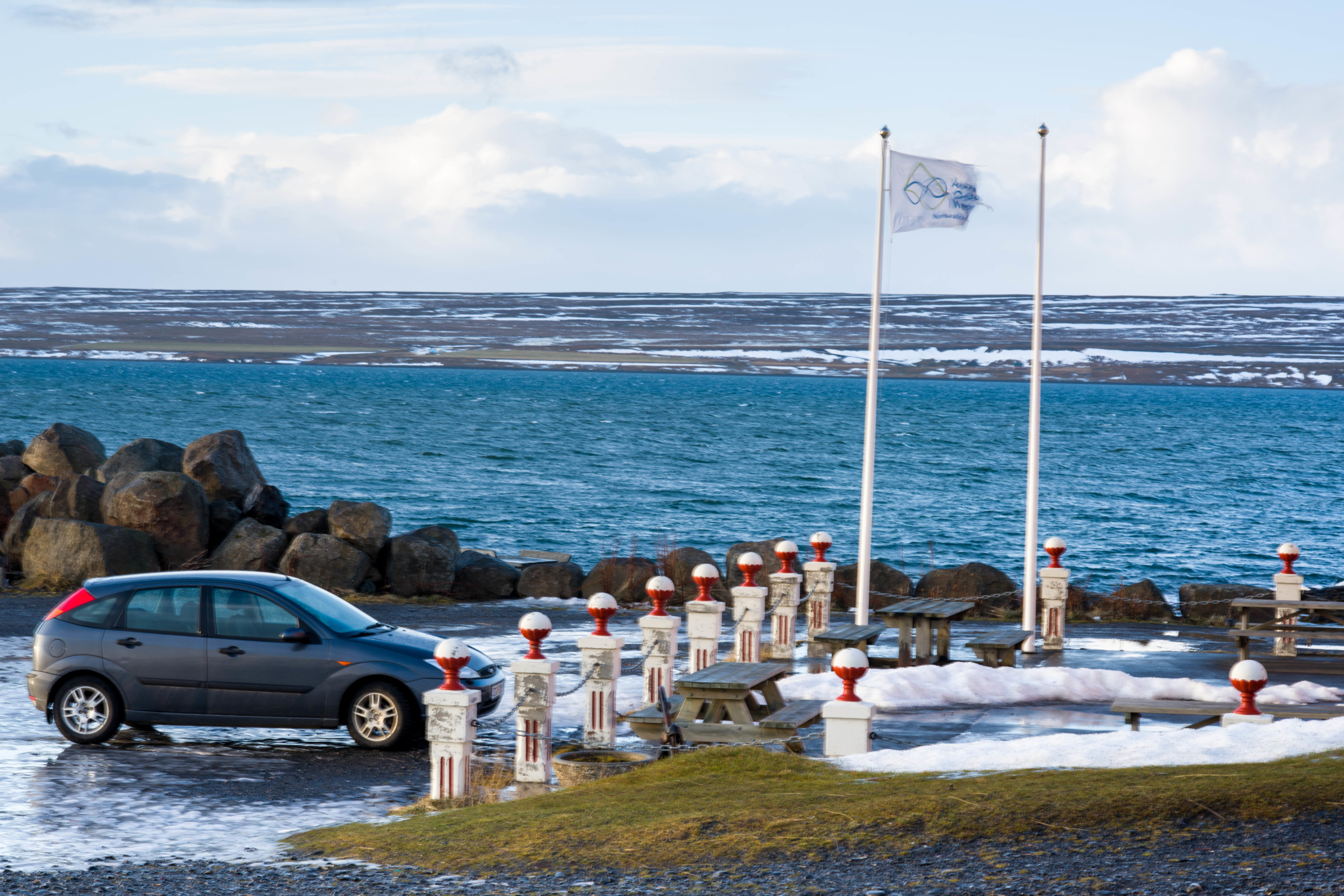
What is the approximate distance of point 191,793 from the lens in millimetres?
9719

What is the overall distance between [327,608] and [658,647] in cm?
281

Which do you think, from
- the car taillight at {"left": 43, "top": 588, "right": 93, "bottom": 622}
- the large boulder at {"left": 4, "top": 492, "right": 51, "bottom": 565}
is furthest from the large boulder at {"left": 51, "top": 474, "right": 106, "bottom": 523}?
the car taillight at {"left": 43, "top": 588, "right": 93, "bottom": 622}

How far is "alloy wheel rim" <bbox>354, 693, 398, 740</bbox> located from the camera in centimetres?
1141

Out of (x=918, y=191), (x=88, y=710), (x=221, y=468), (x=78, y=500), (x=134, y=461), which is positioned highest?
(x=918, y=191)

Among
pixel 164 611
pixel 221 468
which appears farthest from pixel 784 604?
pixel 221 468

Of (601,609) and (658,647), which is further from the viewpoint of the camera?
(658,647)

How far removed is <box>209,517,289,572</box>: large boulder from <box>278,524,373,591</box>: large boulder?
0.25m

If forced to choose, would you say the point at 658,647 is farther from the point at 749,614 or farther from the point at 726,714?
the point at 749,614

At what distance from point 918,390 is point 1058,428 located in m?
74.9

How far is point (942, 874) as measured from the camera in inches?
259

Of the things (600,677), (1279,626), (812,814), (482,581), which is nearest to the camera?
(812,814)

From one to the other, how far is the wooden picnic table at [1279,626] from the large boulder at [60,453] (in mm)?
18701

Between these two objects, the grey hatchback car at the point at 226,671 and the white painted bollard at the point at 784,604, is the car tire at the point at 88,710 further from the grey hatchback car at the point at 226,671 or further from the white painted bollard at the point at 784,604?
the white painted bollard at the point at 784,604

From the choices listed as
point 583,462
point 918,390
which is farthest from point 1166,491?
point 918,390
